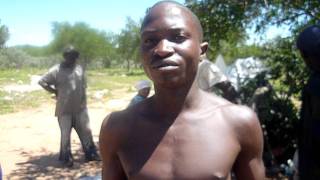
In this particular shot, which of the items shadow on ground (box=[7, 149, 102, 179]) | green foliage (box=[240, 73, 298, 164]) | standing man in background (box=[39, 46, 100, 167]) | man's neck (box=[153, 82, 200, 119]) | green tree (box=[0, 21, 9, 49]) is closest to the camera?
man's neck (box=[153, 82, 200, 119])

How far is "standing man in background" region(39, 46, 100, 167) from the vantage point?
6238 millimetres

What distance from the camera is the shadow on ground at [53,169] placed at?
6082 mm

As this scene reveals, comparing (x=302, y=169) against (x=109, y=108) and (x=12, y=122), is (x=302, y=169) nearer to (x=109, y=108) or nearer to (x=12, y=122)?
(x=12, y=122)

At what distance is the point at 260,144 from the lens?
4.71 feet

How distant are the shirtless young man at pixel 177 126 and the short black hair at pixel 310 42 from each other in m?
0.92

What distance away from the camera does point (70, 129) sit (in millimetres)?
6371

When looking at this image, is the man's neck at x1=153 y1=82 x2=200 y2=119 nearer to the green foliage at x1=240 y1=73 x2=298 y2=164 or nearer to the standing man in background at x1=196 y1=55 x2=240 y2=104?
the standing man in background at x1=196 y1=55 x2=240 y2=104

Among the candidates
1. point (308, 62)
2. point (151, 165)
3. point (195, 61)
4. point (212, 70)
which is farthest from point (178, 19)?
point (212, 70)

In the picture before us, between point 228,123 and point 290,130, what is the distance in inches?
180

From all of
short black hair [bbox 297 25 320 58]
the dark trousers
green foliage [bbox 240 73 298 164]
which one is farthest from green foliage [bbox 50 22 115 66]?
short black hair [bbox 297 25 320 58]

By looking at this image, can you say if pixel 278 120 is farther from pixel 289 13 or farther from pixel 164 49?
pixel 164 49

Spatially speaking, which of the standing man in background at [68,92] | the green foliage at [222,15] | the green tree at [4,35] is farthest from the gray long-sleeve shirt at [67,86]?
the green tree at [4,35]

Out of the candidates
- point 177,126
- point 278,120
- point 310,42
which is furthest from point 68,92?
point 177,126

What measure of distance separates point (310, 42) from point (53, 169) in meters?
4.94
